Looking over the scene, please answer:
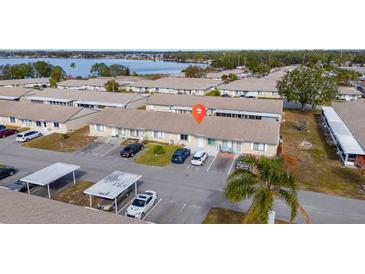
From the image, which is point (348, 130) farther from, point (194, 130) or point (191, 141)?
point (191, 141)

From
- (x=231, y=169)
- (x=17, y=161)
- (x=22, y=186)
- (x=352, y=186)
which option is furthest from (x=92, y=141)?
(x=352, y=186)

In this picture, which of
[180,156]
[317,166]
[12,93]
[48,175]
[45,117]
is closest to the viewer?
[48,175]

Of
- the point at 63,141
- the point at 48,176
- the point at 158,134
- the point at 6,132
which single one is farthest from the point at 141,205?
the point at 6,132

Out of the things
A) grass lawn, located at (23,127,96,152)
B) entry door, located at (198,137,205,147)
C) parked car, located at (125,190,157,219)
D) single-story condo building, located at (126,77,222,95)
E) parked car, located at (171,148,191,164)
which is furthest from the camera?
single-story condo building, located at (126,77,222,95)

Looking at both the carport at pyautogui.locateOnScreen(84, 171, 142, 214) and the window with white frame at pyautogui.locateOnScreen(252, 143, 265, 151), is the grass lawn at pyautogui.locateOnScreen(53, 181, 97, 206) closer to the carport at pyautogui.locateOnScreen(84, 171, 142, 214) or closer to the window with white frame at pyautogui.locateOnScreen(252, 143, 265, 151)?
the carport at pyautogui.locateOnScreen(84, 171, 142, 214)

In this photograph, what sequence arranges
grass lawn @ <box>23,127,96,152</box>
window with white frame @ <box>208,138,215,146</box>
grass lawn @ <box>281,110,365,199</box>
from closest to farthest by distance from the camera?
1. grass lawn @ <box>281,110,365,199</box>
2. window with white frame @ <box>208,138,215,146</box>
3. grass lawn @ <box>23,127,96,152</box>

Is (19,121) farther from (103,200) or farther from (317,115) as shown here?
(317,115)

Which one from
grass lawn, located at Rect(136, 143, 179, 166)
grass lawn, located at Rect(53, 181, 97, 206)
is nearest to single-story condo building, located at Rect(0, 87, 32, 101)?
grass lawn, located at Rect(136, 143, 179, 166)
